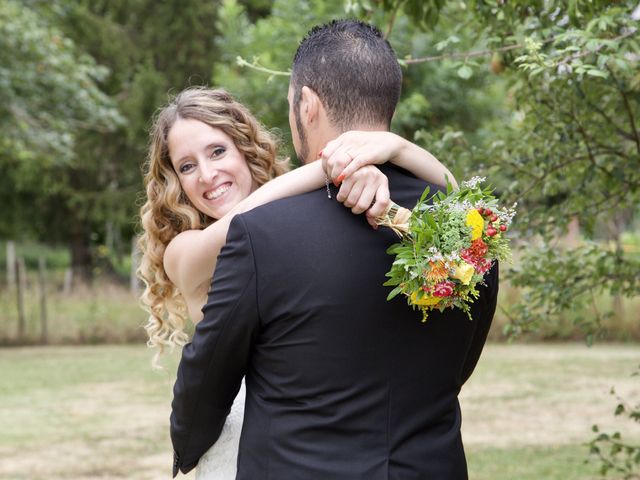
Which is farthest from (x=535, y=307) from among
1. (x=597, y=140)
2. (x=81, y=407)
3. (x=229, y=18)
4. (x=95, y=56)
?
(x=95, y=56)

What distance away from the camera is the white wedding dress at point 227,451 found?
8.47 feet

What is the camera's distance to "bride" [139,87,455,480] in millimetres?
2172

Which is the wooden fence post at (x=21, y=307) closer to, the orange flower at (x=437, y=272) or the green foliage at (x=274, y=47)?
the green foliage at (x=274, y=47)

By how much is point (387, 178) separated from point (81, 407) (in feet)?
32.8

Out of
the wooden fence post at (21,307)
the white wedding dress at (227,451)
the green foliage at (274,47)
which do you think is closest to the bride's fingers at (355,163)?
the white wedding dress at (227,451)

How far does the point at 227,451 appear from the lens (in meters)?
2.59

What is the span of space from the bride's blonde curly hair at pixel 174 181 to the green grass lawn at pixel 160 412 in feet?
12.8

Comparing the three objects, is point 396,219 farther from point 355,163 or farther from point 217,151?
point 217,151

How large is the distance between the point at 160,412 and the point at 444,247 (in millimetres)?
9455

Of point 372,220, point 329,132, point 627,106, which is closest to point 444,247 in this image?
point 372,220

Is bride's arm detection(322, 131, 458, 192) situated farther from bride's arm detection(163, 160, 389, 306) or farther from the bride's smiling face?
the bride's smiling face

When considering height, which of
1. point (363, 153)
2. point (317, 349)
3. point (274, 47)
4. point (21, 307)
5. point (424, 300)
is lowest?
point (21, 307)

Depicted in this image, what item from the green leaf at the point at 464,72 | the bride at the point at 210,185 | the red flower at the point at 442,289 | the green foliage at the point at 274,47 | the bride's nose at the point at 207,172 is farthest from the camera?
the green foliage at the point at 274,47

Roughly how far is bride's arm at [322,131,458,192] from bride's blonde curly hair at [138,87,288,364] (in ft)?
2.97
